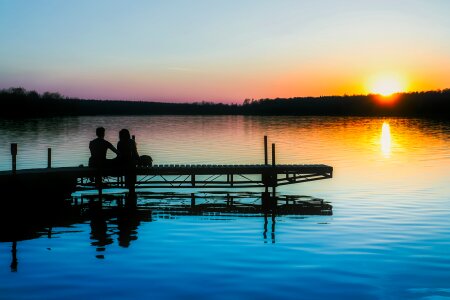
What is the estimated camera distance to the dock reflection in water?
16.5 m

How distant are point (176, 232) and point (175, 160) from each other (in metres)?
30.5

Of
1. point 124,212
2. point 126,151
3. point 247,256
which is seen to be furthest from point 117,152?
point 247,256

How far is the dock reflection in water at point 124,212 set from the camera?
54.0 ft

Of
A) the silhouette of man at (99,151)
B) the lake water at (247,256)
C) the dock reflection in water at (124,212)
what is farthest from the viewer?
the silhouette of man at (99,151)

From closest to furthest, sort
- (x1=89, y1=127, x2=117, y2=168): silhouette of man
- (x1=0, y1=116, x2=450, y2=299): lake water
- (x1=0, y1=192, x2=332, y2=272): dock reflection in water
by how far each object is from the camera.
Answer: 1. (x1=0, y1=116, x2=450, y2=299): lake water
2. (x1=0, y1=192, x2=332, y2=272): dock reflection in water
3. (x1=89, y1=127, x2=117, y2=168): silhouette of man

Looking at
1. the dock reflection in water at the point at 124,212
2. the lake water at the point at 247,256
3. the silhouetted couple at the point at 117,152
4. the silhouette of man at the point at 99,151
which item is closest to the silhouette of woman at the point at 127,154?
the silhouetted couple at the point at 117,152

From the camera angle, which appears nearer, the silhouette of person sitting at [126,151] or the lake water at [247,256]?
the lake water at [247,256]

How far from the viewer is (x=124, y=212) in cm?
2155

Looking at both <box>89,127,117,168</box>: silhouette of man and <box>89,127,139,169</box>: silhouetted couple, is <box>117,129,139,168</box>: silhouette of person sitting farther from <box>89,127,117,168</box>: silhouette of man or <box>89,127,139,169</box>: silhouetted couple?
<box>89,127,117,168</box>: silhouette of man

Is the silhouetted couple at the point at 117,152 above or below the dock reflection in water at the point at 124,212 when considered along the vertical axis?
above

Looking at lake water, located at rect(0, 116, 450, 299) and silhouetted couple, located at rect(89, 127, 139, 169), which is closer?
lake water, located at rect(0, 116, 450, 299)

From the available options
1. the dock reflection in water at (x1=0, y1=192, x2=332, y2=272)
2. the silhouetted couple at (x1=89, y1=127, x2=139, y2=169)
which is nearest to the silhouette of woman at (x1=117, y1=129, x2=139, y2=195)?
the silhouetted couple at (x1=89, y1=127, x2=139, y2=169)

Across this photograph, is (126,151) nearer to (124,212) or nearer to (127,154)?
(127,154)

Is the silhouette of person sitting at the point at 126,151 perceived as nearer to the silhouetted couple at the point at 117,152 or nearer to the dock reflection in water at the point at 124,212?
the silhouetted couple at the point at 117,152
